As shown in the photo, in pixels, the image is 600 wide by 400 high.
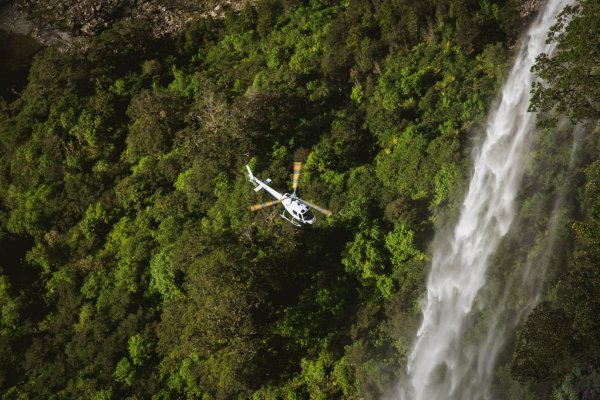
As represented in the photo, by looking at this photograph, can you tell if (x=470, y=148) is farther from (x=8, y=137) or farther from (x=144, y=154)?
(x=8, y=137)

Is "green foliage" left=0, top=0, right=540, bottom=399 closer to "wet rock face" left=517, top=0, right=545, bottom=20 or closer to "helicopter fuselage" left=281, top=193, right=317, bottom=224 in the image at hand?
"wet rock face" left=517, top=0, right=545, bottom=20

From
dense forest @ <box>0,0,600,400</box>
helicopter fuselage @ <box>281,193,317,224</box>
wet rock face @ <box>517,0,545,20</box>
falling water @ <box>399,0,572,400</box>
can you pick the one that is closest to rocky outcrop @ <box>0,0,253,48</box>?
dense forest @ <box>0,0,600,400</box>

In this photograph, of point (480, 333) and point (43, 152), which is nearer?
point (480, 333)

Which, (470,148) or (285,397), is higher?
(470,148)

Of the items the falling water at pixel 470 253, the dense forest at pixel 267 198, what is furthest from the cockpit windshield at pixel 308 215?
the falling water at pixel 470 253

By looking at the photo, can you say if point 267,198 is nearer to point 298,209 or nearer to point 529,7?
point 298,209

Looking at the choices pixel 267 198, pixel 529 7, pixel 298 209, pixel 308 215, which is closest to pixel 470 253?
pixel 308 215

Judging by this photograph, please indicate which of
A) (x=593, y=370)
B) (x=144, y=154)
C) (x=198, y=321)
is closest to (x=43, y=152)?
(x=144, y=154)

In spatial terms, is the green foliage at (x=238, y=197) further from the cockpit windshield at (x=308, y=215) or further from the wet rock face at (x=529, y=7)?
the cockpit windshield at (x=308, y=215)
